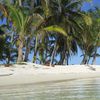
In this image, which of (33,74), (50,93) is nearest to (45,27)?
(33,74)

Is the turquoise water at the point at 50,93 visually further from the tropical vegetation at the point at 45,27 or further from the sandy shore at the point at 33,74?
the tropical vegetation at the point at 45,27

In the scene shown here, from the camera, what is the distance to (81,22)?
3112cm

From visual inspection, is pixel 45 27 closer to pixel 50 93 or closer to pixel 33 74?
pixel 33 74

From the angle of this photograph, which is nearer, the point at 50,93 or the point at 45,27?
the point at 50,93

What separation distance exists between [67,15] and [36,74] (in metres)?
12.4

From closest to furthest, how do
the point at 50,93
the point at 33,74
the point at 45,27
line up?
the point at 50,93 → the point at 33,74 → the point at 45,27

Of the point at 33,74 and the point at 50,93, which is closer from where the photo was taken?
the point at 50,93

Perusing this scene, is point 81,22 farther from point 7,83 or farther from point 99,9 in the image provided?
point 7,83

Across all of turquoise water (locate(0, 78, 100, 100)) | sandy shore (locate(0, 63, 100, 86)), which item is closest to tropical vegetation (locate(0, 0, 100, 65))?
sandy shore (locate(0, 63, 100, 86))

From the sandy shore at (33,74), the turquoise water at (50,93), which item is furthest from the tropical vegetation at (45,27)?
the turquoise water at (50,93)

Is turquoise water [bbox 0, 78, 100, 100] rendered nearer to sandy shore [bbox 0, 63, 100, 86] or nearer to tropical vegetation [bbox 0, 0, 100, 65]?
sandy shore [bbox 0, 63, 100, 86]

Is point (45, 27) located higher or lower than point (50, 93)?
higher

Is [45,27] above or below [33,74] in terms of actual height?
above

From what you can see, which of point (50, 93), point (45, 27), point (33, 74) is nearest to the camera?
point (50, 93)
